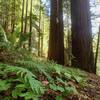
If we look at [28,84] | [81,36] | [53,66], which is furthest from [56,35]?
[28,84]

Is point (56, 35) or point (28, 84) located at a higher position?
point (56, 35)

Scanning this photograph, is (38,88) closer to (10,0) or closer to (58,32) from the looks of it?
(58,32)

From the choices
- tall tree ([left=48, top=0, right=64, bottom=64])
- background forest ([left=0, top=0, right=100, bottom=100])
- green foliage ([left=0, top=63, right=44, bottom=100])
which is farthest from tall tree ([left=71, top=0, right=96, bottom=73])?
green foliage ([left=0, top=63, right=44, bottom=100])

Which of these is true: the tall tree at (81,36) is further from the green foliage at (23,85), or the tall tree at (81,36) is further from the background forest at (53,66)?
the green foliage at (23,85)

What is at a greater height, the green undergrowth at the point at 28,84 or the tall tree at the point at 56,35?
the tall tree at the point at 56,35

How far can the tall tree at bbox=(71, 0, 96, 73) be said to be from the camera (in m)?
8.81

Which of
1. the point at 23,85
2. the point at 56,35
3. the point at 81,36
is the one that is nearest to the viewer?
the point at 23,85

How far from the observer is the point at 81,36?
8914mm

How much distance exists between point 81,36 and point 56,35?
182 cm

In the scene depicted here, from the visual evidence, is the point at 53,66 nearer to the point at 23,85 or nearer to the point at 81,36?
the point at 23,85

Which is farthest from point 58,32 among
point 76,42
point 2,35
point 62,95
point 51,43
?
point 62,95

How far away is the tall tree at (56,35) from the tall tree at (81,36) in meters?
1.24

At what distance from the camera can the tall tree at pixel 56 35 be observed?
33.2 feet

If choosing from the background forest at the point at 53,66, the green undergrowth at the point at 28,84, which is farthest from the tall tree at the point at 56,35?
the green undergrowth at the point at 28,84
